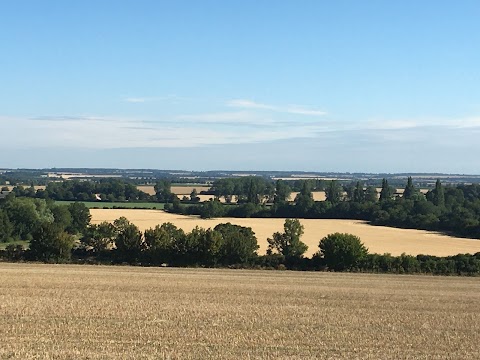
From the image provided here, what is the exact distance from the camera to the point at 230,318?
27578 mm

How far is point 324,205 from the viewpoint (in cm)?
13475

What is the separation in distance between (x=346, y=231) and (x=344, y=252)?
155 ft

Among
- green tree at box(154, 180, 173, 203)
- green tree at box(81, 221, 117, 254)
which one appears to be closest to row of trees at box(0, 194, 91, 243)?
green tree at box(81, 221, 117, 254)

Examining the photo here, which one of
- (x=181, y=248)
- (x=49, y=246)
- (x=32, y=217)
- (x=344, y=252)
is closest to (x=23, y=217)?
(x=32, y=217)

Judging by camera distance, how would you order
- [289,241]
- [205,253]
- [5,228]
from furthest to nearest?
[5,228] < [289,241] < [205,253]

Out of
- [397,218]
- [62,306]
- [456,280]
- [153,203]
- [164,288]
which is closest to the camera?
[62,306]

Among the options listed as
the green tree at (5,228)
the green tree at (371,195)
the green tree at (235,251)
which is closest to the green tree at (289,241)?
the green tree at (235,251)

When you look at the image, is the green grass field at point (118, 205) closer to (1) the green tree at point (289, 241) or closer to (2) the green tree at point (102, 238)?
(2) the green tree at point (102, 238)

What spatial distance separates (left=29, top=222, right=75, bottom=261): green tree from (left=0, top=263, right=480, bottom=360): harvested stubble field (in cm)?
1330

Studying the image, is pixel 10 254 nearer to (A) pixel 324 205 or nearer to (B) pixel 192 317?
(B) pixel 192 317

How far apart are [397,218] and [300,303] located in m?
90.6

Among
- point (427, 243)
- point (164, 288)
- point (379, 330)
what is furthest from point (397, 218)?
point (379, 330)

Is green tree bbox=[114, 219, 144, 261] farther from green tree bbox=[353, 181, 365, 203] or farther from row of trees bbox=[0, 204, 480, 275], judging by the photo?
green tree bbox=[353, 181, 365, 203]

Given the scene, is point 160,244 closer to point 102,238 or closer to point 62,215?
point 102,238
